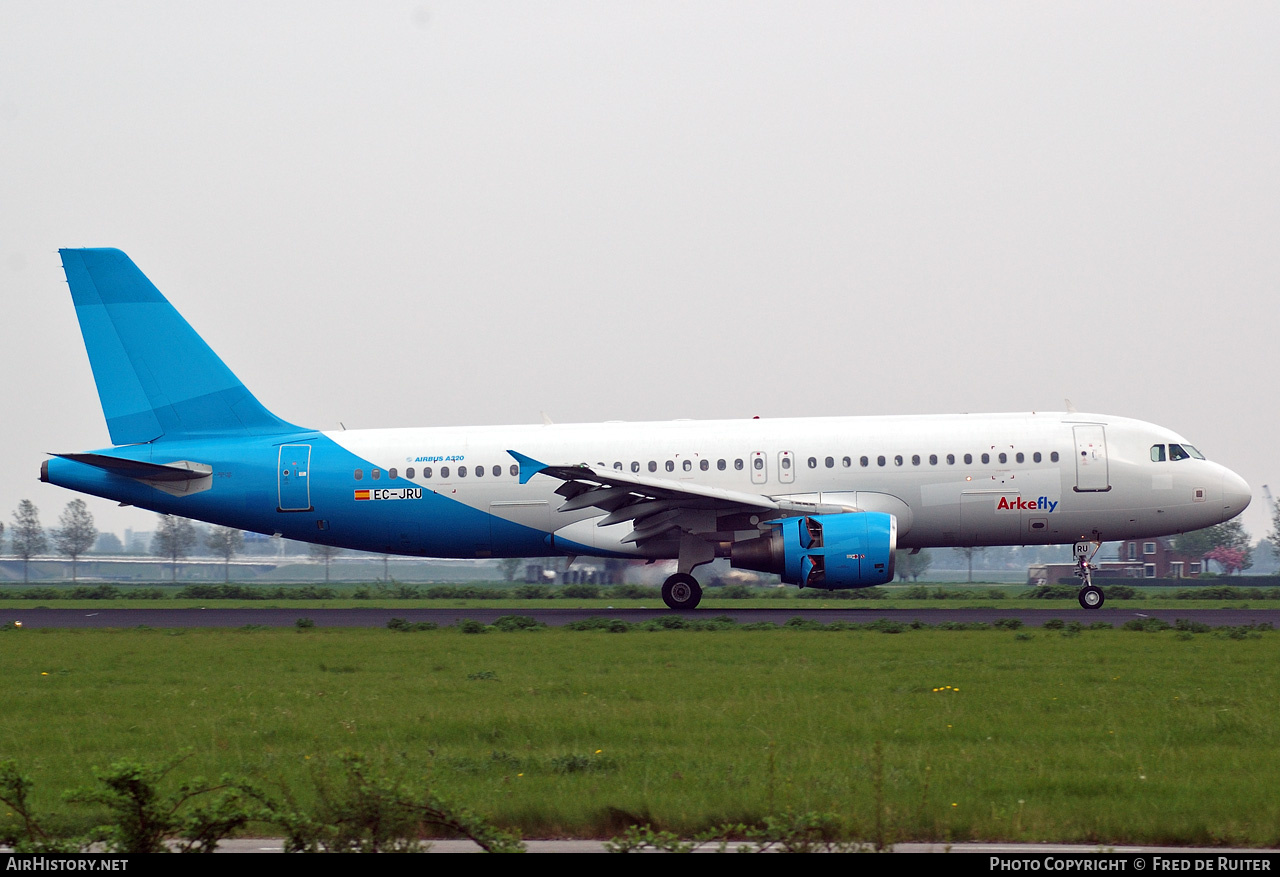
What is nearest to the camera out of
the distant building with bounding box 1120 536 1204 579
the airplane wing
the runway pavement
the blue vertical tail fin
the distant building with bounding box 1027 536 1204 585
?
the runway pavement

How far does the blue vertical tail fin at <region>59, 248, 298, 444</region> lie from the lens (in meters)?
→ 28.4

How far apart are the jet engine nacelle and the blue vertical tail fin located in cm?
1230

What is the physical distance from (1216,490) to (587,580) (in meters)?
33.9

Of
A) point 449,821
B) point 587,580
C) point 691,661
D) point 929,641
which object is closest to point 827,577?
point 929,641

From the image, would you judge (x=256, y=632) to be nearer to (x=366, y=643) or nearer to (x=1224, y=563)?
(x=366, y=643)

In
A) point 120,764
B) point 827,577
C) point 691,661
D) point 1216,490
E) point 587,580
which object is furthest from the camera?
point 587,580

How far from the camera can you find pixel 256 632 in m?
22.8

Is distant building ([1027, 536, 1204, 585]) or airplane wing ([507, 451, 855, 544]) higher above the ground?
airplane wing ([507, 451, 855, 544])

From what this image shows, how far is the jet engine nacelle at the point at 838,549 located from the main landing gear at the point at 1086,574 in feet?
17.0

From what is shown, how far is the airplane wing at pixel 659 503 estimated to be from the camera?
2498 centimetres

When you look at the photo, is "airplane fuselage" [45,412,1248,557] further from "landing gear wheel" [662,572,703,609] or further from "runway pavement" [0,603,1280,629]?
"runway pavement" [0,603,1280,629]

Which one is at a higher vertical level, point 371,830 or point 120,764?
point 120,764

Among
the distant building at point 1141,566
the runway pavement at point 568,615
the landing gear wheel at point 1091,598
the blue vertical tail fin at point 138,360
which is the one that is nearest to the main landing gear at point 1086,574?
the landing gear wheel at point 1091,598

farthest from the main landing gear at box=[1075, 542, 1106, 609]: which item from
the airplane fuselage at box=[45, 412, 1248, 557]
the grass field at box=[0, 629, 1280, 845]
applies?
the grass field at box=[0, 629, 1280, 845]
